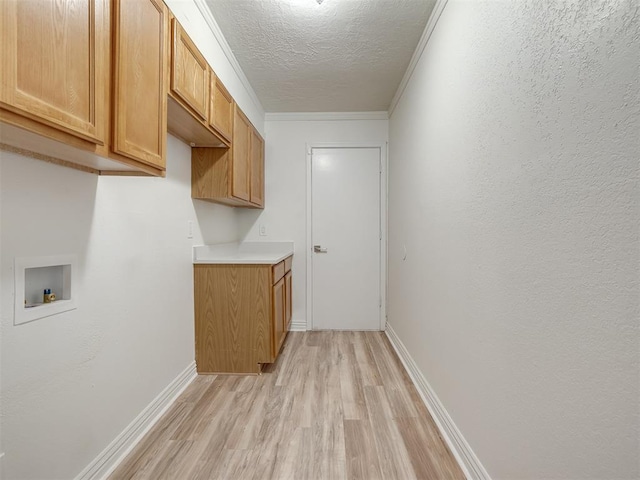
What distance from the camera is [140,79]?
116 cm

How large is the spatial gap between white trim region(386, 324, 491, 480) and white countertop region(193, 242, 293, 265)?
1.32 meters

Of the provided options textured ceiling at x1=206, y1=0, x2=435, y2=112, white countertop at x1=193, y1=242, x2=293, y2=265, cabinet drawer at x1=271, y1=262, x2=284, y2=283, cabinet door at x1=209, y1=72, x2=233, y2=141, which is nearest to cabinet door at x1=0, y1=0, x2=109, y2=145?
cabinet door at x1=209, y1=72, x2=233, y2=141

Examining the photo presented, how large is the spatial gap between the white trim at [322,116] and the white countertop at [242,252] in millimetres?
1400

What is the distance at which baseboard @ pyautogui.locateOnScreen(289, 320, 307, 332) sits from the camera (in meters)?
3.46

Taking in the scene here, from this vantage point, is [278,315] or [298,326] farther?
[298,326]

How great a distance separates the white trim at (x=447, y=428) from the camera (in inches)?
51.8

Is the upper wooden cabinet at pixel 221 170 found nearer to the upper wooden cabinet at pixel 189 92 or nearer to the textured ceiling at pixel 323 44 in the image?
the upper wooden cabinet at pixel 189 92

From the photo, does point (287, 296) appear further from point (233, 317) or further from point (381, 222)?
point (381, 222)

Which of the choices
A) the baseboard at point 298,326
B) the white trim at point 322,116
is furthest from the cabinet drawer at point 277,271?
the white trim at point 322,116

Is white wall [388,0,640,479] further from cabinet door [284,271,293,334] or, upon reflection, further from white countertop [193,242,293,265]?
cabinet door [284,271,293,334]

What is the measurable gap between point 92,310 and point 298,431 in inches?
46.8

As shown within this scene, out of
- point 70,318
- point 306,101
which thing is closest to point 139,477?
point 70,318

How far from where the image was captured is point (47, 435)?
109cm

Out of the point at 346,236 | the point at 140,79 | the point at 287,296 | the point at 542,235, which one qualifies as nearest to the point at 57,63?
the point at 140,79
